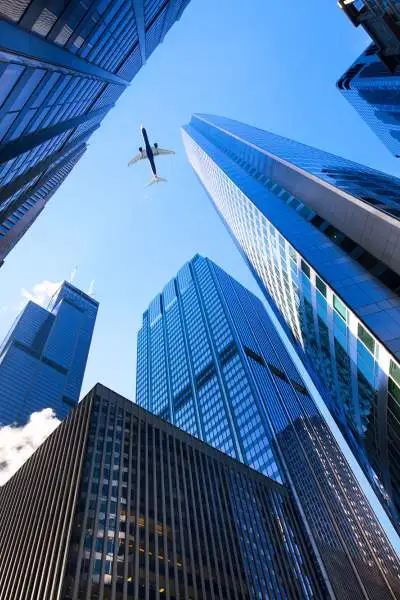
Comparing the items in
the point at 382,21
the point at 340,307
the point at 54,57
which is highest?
the point at 382,21

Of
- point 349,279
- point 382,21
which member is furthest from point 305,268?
point 382,21

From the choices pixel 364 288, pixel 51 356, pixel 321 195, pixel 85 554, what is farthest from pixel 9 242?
pixel 51 356

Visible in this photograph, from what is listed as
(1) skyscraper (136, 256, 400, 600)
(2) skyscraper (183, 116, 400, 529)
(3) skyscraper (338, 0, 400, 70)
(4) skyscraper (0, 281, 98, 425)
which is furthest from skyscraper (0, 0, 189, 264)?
(4) skyscraper (0, 281, 98, 425)

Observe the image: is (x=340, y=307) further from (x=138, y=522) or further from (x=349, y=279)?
(x=138, y=522)

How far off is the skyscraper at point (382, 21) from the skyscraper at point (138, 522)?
2810 inches

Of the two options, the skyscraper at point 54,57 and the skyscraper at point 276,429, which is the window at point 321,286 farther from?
the skyscraper at point 276,429

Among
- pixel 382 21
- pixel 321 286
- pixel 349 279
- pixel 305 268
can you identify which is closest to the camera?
pixel 349 279

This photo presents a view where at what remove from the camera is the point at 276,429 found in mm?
131125

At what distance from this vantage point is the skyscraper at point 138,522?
52.0 metres

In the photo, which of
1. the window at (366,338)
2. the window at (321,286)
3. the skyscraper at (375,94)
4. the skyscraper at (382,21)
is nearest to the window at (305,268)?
the window at (321,286)

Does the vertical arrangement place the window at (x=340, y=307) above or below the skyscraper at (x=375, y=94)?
below

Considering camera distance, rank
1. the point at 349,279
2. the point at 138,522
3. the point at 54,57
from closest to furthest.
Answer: the point at 54,57, the point at 349,279, the point at 138,522

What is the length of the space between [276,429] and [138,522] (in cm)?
7994

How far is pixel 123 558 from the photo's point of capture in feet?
175
